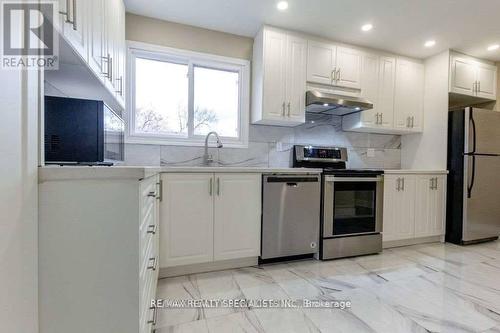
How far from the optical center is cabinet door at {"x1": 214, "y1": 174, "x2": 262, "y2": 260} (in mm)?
2236

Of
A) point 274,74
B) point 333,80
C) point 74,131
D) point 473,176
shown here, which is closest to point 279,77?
point 274,74

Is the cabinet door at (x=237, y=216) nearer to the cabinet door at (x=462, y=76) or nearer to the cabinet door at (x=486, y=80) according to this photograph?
the cabinet door at (x=462, y=76)

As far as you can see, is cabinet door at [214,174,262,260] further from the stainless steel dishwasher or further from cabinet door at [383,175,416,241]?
cabinet door at [383,175,416,241]

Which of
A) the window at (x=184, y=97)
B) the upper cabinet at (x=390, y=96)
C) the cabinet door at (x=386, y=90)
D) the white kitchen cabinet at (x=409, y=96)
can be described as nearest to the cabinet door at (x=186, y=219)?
the window at (x=184, y=97)

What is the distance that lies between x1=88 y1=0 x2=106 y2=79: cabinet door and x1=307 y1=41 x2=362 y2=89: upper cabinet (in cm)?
206

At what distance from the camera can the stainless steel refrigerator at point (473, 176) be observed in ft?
10.2

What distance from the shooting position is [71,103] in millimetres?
Result: 1316

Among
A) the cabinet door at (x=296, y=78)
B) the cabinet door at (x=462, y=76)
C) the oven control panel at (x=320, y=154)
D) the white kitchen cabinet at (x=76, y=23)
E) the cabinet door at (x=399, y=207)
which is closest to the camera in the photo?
the white kitchen cabinet at (x=76, y=23)

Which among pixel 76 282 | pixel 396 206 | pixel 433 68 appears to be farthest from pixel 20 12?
pixel 433 68

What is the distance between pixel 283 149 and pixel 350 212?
106cm

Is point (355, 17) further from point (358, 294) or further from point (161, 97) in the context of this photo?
point (358, 294)

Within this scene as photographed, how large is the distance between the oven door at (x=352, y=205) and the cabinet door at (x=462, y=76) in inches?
70.3

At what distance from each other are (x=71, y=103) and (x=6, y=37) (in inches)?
23.4

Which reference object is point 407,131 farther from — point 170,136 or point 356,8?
point 170,136
